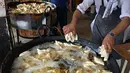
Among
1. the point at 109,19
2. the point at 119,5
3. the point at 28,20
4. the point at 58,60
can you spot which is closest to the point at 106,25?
the point at 109,19

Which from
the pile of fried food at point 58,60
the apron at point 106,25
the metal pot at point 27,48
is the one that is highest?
the apron at point 106,25

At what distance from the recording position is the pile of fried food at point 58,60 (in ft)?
4.60

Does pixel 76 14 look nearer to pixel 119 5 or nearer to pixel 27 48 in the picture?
pixel 119 5

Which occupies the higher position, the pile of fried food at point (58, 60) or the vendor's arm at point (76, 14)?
the vendor's arm at point (76, 14)

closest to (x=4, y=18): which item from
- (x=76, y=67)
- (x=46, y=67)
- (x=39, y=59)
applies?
(x=39, y=59)

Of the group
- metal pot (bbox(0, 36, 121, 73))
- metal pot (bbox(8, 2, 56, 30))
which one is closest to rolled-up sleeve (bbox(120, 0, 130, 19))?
metal pot (bbox(0, 36, 121, 73))

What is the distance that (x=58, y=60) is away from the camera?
59.3 inches

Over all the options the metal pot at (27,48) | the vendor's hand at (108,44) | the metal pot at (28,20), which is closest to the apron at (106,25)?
the metal pot at (27,48)

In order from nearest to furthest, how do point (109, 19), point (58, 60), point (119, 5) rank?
point (58, 60)
point (119, 5)
point (109, 19)

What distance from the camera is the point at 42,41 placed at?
1.72 meters

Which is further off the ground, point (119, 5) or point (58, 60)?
point (119, 5)

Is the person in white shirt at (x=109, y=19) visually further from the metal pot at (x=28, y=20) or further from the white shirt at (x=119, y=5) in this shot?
Result: the metal pot at (x=28, y=20)

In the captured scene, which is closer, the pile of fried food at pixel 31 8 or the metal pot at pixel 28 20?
the metal pot at pixel 28 20

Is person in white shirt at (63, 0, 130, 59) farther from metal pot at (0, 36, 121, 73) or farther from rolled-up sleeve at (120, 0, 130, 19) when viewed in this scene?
metal pot at (0, 36, 121, 73)
